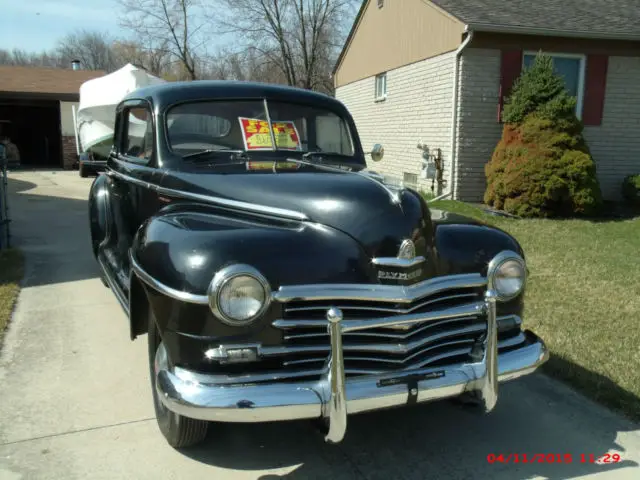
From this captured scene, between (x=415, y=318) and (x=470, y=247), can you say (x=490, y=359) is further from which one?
(x=470, y=247)

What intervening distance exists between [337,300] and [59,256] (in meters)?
5.81

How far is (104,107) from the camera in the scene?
46.5ft

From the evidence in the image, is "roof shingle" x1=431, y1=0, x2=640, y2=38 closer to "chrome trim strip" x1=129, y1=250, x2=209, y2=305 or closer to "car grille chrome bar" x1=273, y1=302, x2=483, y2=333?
"car grille chrome bar" x1=273, y1=302, x2=483, y2=333

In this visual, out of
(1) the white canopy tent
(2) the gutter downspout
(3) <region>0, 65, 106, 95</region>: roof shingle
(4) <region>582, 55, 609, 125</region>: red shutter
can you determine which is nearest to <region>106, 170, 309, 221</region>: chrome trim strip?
(2) the gutter downspout

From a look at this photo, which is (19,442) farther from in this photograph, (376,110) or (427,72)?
(376,110)

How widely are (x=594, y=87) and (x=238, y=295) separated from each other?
10544mm

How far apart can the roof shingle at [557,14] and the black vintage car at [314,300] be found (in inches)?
330

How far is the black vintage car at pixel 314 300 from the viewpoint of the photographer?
7.72 ft

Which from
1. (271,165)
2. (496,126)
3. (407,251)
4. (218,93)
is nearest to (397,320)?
(407,251)

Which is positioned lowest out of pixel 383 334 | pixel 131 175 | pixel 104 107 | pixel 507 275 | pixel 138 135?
pixel 383 334

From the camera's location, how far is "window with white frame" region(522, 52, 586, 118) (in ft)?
35.2

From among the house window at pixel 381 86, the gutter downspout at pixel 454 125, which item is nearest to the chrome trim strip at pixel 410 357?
the gutter downspout at pixel 454 125

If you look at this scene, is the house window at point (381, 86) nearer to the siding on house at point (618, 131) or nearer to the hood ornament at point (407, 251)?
the siding on house at point (618, 131)

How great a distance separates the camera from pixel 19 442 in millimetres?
2975
